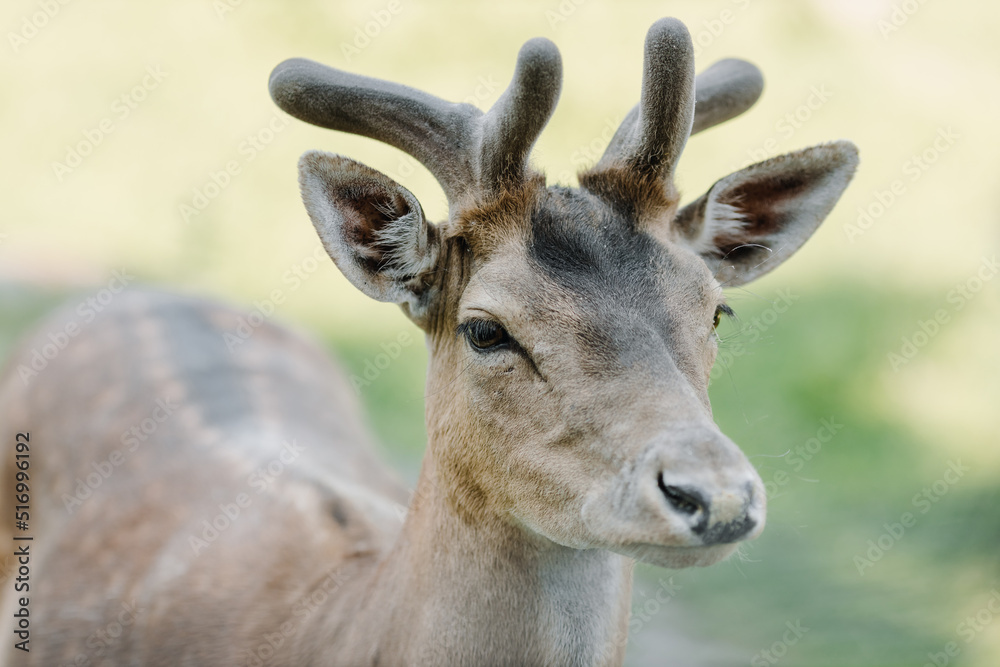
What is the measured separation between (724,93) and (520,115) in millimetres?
1236

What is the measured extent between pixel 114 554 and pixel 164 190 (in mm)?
9073

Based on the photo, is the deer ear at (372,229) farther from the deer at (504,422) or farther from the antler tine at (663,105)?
the antler tine at (663,105)

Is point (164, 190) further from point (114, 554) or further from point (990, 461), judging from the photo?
point (990, 461)

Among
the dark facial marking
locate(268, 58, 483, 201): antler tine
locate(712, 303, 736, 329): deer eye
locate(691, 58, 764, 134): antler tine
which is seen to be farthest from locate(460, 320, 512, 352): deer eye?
locate(691, 58, 764, 134): antler tine

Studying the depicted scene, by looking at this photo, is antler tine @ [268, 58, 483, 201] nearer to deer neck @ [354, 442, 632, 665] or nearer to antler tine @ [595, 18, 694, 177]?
antler tine @ [595, 18, 694, 177]

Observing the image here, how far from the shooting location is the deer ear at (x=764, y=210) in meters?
3.58

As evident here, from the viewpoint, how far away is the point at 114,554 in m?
4.65

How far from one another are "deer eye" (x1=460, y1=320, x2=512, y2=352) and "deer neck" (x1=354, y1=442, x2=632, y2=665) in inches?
20.8

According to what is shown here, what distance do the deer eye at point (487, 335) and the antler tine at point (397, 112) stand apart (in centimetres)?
51

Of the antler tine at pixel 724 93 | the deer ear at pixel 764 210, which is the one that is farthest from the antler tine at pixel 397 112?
the antler tine at pixel 724 93

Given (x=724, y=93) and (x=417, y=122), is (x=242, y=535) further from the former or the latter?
(x=724, y=93)

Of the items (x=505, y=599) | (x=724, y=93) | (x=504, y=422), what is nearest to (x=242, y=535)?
(x=505, y=599)

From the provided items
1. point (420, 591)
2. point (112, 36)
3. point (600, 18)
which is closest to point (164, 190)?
point (112, 36)

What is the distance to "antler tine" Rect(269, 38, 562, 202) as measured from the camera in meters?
3.26
